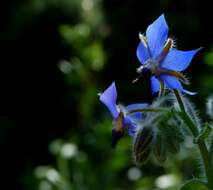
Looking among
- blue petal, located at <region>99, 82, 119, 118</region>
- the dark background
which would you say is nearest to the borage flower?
blue petal, located at <region>99, 82, 119, 118</region>

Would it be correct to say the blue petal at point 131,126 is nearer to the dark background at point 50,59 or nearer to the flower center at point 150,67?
the flower center at point 150,67

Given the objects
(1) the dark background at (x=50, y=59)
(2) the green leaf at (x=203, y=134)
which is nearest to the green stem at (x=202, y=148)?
(2) the green leaf at (x=203, y=134)

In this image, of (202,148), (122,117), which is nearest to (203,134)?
→ (202,148)

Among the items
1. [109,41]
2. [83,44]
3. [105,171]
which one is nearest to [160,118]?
[105,171]

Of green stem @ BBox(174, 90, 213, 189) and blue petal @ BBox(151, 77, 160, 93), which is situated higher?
blue petal @ BBox(151, 77, 160, 93)

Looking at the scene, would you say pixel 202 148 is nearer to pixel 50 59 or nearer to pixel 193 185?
pixel 193 185

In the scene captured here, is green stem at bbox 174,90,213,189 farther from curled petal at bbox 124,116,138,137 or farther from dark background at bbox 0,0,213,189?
dark background at bbox 0,0,213,189
